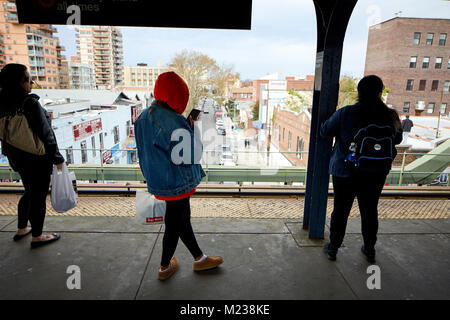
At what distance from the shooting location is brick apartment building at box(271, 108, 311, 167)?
22.8 m

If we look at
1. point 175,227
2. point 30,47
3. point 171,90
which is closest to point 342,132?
point 171,90

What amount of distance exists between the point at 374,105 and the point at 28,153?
3.09m

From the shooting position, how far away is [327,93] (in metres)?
2.80

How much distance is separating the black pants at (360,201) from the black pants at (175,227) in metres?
1.35

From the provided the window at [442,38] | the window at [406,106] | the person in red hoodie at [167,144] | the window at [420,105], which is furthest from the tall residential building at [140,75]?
the person in red hoodie at [167,144]

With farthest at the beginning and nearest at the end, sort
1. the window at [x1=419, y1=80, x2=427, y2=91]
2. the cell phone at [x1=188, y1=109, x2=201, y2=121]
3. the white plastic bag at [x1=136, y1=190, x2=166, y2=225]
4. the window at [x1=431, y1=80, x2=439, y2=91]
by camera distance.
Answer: the window at [x1=419, y1=80, x2=427, y2=91], the window at [x1=431, y1=80, x2=439, y2=91], the white plastic bag at [x1=136, y1=190, x2=166, y2=225], the cell phone at [x1=188, y1=109, x2=201, y2=121]

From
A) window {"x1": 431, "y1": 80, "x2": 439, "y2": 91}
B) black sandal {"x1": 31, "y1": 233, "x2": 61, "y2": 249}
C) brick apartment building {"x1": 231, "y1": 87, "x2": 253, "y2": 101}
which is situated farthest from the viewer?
brick apartment building {"x1": 231, "y1": 87, "x2": 253, "y2": 101}

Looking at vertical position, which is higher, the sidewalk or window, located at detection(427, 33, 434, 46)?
window, located at detection(427, 33, 434, 46)

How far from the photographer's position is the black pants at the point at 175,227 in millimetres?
2186

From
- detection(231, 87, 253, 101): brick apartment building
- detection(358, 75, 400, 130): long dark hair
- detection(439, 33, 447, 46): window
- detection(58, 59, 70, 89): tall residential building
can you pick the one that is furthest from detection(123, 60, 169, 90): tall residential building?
detection(358, 75, 400, 130): long dark hair

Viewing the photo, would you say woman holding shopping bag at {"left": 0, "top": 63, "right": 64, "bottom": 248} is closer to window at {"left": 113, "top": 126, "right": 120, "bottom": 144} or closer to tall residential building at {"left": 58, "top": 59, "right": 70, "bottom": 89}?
window at {"left": 113, "top": 126, "right": 120, "bottom": 144}

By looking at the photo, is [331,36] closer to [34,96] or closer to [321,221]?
[321,221]

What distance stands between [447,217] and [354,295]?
102 inches

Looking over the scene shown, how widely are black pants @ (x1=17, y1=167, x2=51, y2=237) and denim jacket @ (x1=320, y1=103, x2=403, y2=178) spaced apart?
2704mm
